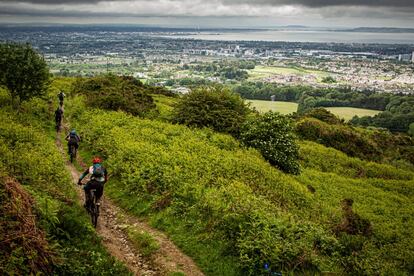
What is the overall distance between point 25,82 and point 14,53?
1.99 metres

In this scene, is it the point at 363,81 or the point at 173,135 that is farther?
the point at 363,81

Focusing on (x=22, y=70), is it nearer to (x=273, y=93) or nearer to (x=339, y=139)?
(x=339, y=139)

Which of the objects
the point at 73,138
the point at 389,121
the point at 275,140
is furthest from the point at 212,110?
the point at 389,121

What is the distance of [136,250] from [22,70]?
18.4 m

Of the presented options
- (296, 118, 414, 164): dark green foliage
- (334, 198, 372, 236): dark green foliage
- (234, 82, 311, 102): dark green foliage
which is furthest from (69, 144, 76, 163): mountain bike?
(234, 82, 311, 102): dark green foliage

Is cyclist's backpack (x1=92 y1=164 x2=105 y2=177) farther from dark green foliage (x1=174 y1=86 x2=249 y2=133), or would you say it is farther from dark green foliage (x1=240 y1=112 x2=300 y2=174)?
dark green foliage (x1=174 y1=86 x2=249 y2=133)

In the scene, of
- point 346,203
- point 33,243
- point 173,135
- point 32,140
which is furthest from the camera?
point 173,135

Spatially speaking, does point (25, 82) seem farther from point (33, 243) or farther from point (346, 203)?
point (346, 203)

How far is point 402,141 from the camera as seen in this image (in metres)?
53.2

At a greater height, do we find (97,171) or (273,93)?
(97,171)

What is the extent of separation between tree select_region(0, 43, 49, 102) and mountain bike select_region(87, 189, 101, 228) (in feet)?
52.8

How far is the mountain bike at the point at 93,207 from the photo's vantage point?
39.8 ft

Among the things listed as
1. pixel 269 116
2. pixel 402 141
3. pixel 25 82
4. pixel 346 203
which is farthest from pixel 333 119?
pixel 25 82

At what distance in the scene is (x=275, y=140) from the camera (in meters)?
25.8
